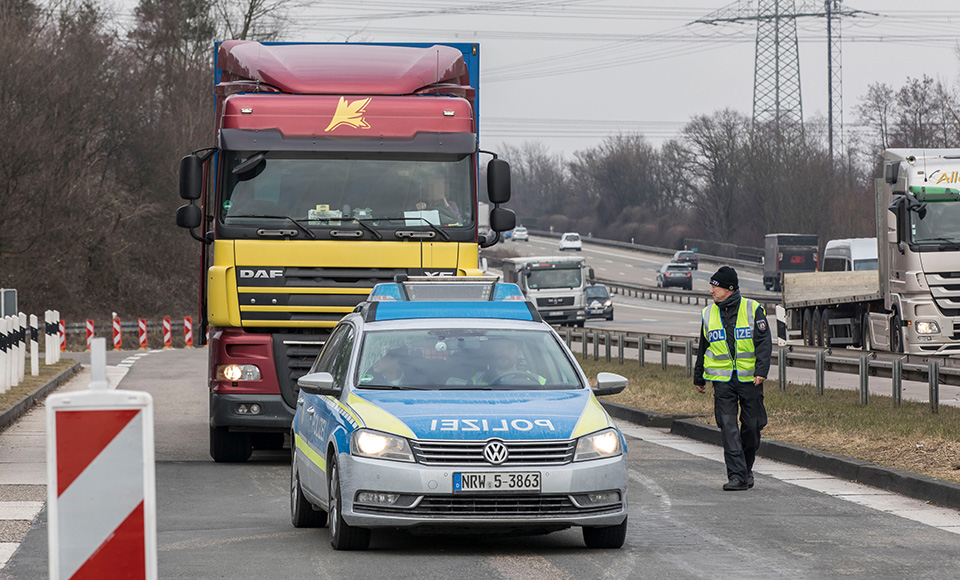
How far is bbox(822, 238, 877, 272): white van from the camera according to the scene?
41.8 meters

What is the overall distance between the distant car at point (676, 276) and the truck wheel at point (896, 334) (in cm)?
5711

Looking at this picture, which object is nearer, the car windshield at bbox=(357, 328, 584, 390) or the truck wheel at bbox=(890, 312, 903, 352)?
the car windshield at bbox=(357, 328, 584, 390)

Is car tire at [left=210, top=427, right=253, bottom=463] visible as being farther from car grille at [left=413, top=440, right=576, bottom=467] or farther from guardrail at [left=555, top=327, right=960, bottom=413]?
guardrail at [left=555, top=327, right=960, bottom=413]

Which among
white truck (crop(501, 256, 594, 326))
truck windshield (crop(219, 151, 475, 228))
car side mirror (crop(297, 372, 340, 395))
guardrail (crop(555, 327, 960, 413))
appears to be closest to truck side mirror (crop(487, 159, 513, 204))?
truck windshield (crop(219, 151, 475, 228))

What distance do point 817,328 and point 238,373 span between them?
68.5 ft

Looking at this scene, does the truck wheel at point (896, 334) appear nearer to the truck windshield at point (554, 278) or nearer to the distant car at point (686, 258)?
the truck windshield at point (554, 278)

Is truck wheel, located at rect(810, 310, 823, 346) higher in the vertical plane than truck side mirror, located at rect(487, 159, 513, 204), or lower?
lower

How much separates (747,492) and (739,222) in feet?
346

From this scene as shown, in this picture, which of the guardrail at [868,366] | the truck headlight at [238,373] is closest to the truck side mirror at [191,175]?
the truck headlight at [238,373]

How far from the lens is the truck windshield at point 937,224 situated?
2408cm

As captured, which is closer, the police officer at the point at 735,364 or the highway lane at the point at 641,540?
the highway lane at the point at 641,540

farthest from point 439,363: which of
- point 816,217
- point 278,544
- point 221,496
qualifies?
point 816,217

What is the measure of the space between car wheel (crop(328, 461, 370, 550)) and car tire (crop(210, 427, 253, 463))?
17.3 feet

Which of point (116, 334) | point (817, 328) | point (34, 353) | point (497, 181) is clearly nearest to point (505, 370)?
point (497, 181)
